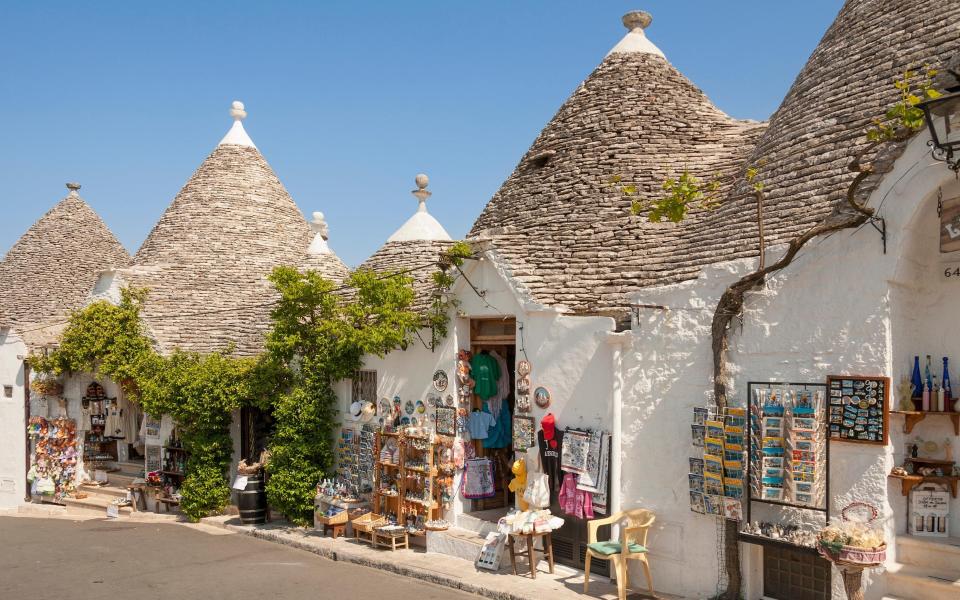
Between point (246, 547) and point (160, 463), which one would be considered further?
point (160, 463)

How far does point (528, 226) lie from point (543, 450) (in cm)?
406

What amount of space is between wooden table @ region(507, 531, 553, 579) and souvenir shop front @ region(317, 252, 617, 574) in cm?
15

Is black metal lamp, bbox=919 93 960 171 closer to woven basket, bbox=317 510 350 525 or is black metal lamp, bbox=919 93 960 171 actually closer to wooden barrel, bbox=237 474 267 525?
woven basket, bbox=317 510 350 525

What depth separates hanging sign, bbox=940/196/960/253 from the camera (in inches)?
295

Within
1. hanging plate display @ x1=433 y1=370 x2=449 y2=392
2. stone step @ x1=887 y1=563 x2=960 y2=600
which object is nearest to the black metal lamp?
stone step @ x1=887 y1=563 x2=960 y2=600

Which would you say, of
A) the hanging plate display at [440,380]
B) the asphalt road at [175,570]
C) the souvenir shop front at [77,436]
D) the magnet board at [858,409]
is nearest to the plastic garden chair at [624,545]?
the asphalt road at [175,570]

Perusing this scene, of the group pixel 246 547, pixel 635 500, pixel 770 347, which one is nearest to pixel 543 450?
pixel 635 500

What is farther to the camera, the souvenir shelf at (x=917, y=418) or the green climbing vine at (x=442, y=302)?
the green climbing vine at (x=442, y=302)

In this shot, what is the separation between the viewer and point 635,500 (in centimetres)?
973

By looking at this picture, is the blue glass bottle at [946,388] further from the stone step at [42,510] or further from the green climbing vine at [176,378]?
the stone step at [42,510]

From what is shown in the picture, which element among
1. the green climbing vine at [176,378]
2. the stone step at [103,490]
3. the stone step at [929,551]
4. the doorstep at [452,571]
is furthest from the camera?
the stone step at [103,490]

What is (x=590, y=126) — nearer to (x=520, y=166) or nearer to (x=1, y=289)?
(x=520, y=166)

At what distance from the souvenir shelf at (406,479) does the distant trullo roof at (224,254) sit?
5.39 m

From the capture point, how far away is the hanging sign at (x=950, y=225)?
7.48 meters
